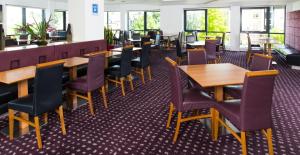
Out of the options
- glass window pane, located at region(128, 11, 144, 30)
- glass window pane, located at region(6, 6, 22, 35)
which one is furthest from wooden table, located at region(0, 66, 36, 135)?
glass window pane, located at region(128, 11, 144, 30)

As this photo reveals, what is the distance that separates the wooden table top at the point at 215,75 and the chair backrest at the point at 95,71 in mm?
1266

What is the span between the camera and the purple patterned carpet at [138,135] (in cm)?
314

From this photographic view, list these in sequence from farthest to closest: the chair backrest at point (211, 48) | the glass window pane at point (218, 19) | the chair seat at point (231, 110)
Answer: the glass window pane at point (218, 19), the chair backrest at point (211, 48), the chair seat at point (231, 110)

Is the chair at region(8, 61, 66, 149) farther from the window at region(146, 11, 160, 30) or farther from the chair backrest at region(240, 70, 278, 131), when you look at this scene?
the window at region(146, 11, 160, 30)

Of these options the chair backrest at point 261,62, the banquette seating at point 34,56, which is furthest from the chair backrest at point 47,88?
the chair backrest at point 261,62

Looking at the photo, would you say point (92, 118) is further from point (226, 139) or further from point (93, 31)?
point (93, 31)

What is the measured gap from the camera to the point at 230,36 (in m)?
13.2

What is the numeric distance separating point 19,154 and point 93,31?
12.5 ft

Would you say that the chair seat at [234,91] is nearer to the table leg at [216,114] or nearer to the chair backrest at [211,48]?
the table leg at [216,114]

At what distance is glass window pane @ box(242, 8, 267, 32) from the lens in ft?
41.7

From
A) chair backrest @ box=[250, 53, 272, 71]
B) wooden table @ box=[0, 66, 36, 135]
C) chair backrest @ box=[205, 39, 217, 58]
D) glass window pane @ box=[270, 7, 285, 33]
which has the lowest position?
wooden table @ box=[0, 66, 36, 135]

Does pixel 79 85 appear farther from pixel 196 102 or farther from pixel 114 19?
pixel 114 19

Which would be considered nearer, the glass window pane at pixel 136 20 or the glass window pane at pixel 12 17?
the glass window pane at pixel 12 17

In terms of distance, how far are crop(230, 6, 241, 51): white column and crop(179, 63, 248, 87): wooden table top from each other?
9.36 metres
